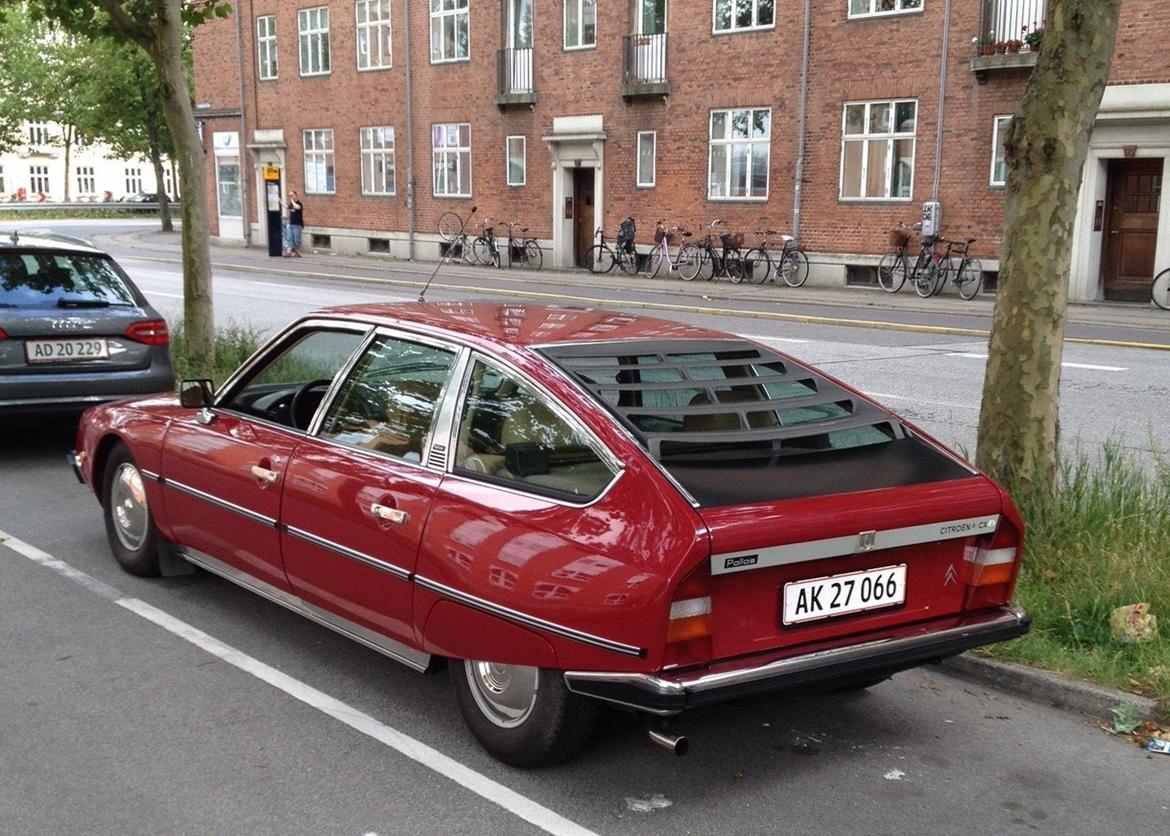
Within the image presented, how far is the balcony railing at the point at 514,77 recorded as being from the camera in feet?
110

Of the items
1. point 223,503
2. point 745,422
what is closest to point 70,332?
point 223,503

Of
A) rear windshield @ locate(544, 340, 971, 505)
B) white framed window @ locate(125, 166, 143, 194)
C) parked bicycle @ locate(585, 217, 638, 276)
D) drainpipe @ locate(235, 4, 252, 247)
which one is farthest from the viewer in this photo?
white framed window @ locate(125, 166, 143, 194)

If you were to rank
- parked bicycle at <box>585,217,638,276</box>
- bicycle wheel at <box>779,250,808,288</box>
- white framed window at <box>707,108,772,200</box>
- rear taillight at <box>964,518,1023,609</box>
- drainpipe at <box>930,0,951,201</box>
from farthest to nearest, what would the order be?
parked bicycle at <box>585,217,638,276</box> → white framed window at <box>707,108,772,200</box> → bicycle wheel at <box>779,250,808,288</box> → drainpipe at <box>930,0,951,201</box> → rear taillight at <box>964,518,1023,609</box>

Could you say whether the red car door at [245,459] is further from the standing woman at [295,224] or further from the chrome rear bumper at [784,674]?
the standing woman at [295,224]

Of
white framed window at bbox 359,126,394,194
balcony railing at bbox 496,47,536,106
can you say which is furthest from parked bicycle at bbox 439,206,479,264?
balcony railing at bbox 496,47,536,106

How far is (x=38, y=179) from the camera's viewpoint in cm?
10344

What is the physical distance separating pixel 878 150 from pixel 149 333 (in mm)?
20081

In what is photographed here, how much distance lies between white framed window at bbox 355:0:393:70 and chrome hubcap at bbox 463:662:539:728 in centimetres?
3580

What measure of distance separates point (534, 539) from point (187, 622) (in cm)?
248

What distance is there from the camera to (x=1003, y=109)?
79.4 ft

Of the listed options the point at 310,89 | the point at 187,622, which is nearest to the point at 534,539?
the point at 187,622

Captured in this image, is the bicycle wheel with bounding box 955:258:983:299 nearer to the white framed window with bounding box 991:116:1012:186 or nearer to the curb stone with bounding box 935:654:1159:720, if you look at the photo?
the white framed window with bounding box 991:116:1012:186

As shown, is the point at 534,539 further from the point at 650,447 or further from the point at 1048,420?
the point at 1048,420

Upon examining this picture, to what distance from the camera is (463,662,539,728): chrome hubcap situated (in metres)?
4.04
